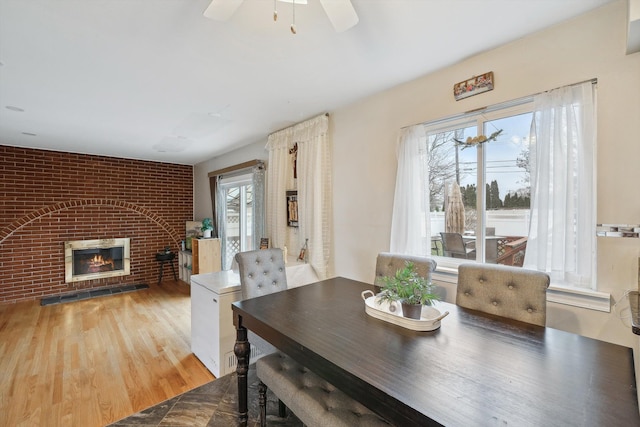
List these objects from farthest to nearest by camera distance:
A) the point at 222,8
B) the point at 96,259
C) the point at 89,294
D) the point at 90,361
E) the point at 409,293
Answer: the point at 96,259, the point at 89,294, the point at 90,361, the point at 409,293, the point at 222,8

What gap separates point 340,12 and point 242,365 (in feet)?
6.21

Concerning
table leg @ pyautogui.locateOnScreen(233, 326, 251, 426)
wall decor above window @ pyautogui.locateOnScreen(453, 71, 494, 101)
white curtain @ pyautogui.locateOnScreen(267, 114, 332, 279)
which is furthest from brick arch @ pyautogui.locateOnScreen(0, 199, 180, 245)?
wall decor above window @ pyautogui.locateOnScreen(453, 71, 494, 101)

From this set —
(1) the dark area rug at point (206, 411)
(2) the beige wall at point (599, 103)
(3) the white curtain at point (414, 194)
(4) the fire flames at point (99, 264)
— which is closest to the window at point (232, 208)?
(4) the fire flames at point (99, 264)

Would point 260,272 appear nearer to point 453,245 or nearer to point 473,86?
point 453,245

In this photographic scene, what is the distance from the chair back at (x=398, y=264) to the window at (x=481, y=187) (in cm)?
35

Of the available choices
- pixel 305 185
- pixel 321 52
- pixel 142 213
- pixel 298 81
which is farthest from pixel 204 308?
pixel 142 213

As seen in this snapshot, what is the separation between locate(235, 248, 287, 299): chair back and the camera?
2.09 meters

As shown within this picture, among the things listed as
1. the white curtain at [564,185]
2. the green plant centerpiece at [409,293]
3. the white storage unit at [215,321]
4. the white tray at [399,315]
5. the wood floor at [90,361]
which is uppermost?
the white curtain at [564,185]

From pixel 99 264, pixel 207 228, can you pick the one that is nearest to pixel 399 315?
pixel 207 228

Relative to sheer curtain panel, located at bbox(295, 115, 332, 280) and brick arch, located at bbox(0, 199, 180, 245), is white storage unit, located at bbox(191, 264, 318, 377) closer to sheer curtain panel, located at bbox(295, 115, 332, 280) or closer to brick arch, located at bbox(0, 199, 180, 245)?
sheer curtain panel, located at bbox(295, 115, 332, 280)

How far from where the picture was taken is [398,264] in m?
2.02

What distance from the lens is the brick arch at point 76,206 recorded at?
13.7ft

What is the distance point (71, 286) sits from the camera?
15.1 ft

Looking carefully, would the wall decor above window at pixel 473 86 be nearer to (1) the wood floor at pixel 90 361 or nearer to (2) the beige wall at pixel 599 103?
(2) the beige wall at pixel 599 103
